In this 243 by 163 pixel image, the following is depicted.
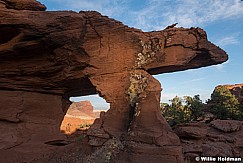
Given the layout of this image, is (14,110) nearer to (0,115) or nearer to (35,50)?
(0,115)

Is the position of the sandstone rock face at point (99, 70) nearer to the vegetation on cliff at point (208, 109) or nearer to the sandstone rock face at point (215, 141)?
the sandstone rock face at point (215, 141)

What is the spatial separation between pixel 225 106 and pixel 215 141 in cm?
968

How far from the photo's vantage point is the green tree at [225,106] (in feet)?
62.5

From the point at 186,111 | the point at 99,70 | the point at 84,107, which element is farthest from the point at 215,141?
the point at 84,107

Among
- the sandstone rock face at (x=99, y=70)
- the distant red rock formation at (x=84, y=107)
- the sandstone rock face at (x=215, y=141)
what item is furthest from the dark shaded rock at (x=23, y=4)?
the distant red rock formation at (x=84, y=107)

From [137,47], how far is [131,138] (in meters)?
4.09

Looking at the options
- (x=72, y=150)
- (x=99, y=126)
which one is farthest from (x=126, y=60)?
(x=72, y=150)

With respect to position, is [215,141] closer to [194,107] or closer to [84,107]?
[194,107]

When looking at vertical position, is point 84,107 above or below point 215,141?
above

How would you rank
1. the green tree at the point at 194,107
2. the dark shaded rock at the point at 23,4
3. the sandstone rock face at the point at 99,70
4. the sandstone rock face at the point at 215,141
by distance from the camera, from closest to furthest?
1. the sandstone rock face at the point at 99,70
2. the sandstone rock face at the point at 215,141
3. the dark shaded rock at the point at 23,4
4. the green tree at the point at 194,107

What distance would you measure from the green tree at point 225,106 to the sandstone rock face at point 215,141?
6762 millimetres

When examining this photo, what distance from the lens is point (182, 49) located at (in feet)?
36.4

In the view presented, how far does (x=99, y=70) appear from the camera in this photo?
36.0 ft

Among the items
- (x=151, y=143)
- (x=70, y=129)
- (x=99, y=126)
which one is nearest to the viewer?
(x=151, y=143)
